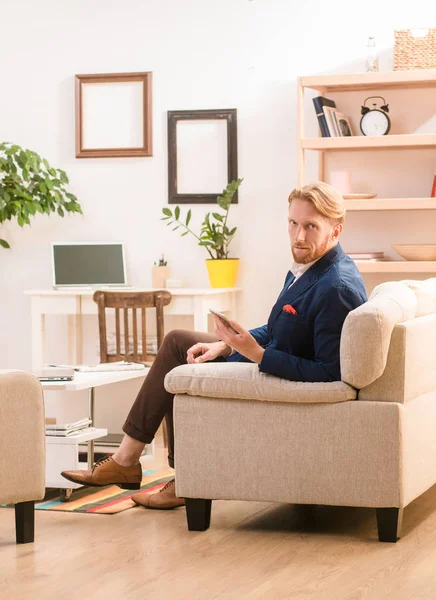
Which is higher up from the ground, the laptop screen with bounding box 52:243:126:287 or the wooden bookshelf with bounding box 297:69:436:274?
the wooden bookshelf with bounding box 297:69:436:274

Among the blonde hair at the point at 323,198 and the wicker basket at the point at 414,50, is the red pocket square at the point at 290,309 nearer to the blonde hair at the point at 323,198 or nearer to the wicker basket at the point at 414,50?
the blonde hair at the point at 323,198

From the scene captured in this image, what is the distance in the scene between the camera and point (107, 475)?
3553 mm

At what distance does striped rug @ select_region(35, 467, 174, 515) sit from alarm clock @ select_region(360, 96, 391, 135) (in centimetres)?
209

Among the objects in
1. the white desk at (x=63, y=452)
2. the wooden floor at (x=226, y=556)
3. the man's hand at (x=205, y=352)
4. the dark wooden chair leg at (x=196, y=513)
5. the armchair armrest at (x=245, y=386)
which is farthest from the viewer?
the white desk at (x=63, y=452)

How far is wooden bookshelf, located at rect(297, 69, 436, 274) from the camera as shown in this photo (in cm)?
501

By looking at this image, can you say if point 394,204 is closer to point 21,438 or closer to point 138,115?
point 138,115

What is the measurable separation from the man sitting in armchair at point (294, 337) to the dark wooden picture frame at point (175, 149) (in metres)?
2.04

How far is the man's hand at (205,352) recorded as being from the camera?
353 cm

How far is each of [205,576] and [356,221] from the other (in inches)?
118

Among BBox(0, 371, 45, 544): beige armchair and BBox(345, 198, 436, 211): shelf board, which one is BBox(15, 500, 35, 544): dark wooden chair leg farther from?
BBox(345, 198, 436, 211): shelf board

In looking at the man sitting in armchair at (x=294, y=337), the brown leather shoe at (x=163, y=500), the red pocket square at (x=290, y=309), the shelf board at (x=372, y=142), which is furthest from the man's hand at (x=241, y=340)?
the shelf board at (x=372, y=142)

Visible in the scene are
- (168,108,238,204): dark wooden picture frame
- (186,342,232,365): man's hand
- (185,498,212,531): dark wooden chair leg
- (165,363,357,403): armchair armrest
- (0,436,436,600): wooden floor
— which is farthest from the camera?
(168,108,238,204): dark wooden picture frame

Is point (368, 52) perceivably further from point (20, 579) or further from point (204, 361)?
point (20, 579)

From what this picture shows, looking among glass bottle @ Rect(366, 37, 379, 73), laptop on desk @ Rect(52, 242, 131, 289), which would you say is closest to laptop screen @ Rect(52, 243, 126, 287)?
laptop on desk @ Rect(52, 242, 131, 289)
